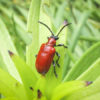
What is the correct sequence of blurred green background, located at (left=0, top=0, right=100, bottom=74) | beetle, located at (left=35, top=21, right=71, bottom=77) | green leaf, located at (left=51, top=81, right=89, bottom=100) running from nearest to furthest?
green leaf, located at (left=51, top=81, right=89, bottom=100)
beetle, located at (left=35, top=21, right=71, bottom=77)
blurred green background, located at (left=0, top=0, right=100, bottom=74)

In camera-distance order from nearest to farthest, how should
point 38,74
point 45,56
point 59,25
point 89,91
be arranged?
1. point 89,91
2. point 38,74
3. point 45,56
4. point 59,25

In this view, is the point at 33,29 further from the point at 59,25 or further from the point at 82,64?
the point at 59,25

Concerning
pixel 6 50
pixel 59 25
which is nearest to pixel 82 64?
pixel 6 50

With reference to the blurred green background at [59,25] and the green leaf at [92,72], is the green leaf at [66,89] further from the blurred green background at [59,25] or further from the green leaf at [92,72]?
the blurred green background at [59,25]

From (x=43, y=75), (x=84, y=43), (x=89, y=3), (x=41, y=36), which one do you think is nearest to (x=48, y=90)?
(x=43, y=75)

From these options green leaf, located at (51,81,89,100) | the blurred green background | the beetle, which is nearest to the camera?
green leaf, located at (51,81,89,100)

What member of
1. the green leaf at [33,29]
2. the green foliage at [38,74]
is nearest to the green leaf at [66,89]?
the green foliage at [38,74]

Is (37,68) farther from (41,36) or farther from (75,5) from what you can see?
(75,5)

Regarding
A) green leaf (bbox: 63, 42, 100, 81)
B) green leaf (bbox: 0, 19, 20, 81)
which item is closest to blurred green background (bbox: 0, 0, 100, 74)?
green leaf (bbox: 0, 19, 20, 81)

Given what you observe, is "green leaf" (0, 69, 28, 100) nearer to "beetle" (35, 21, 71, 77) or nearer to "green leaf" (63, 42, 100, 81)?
"beetle" (35, 21, 71, 77)
